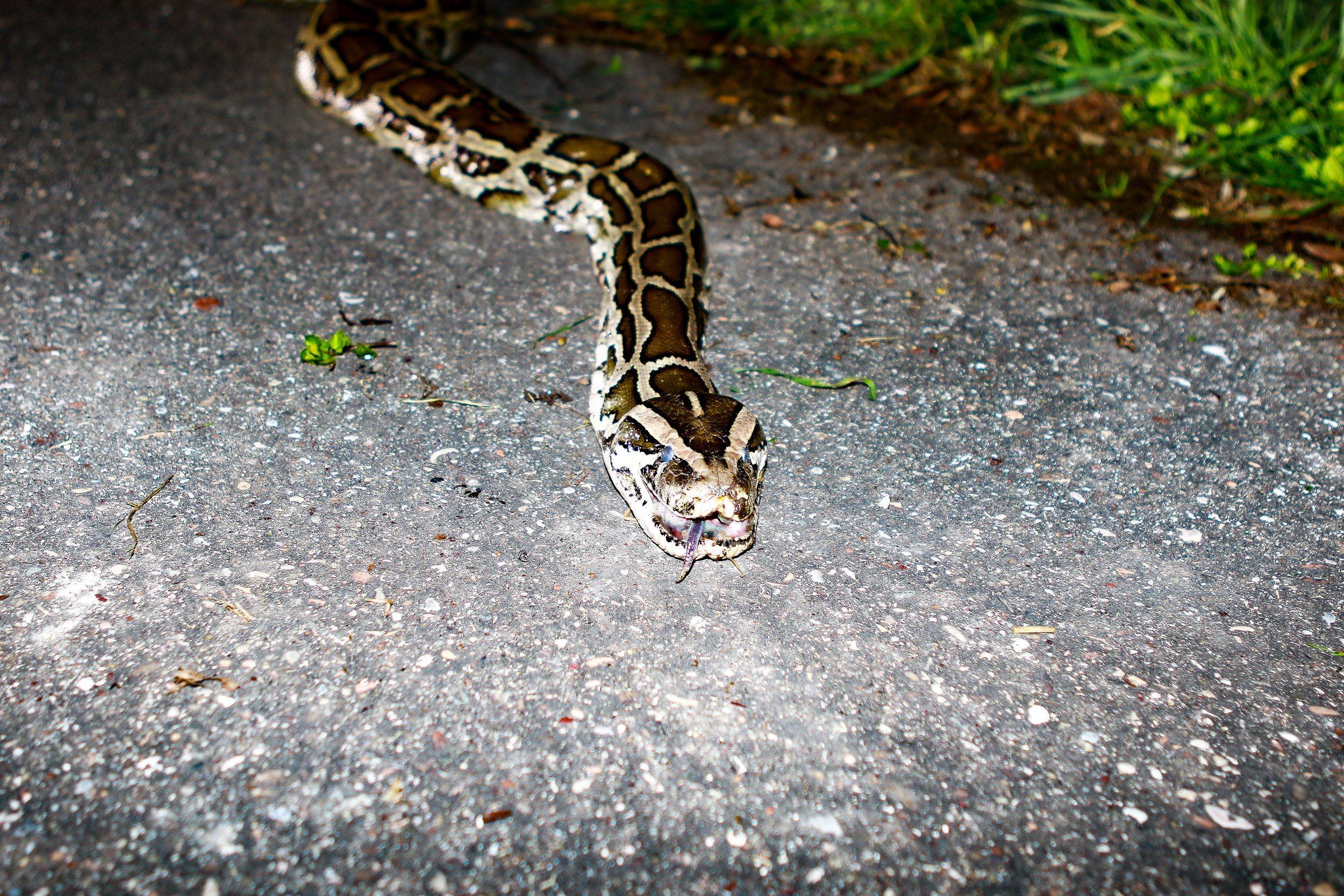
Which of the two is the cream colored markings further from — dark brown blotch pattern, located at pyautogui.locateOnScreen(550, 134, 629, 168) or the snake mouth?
dark brown blotch pattern, located at pyautogui.locateOnScreen(550, 134, 629, 168)

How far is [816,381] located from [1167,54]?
4448mm

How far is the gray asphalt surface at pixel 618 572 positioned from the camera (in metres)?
2.81

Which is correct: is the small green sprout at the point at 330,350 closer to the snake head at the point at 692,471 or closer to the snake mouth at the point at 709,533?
the snake head at the point at 692,471

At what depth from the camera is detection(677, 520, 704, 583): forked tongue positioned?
12.0 ft

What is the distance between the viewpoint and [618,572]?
A: 12.2 ft

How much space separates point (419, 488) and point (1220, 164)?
604 centimetres

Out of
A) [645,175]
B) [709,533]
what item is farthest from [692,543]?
[645,175]

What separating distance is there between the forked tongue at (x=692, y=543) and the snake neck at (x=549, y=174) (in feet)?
2.35

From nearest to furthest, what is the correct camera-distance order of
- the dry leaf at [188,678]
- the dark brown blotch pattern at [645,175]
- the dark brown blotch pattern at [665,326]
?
1. the dry leaf at [188,678]
2. the dark brown blotch pattern at [665,326]
3. the dark brown blotch pattern at [645,175]

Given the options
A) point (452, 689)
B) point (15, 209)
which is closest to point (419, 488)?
point (452, 689)

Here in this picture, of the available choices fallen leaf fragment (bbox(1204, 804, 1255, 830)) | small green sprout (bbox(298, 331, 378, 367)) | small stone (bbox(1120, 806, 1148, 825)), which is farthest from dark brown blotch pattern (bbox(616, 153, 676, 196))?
fallen leaf fragment (bbox(1204, 804, 1255, 830))

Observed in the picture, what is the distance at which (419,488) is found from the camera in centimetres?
401

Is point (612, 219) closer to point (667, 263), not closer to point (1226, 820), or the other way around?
point (667, 263)

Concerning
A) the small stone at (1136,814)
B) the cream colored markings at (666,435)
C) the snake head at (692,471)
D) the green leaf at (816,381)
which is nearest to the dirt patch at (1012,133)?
the green leaf at (816,381)
